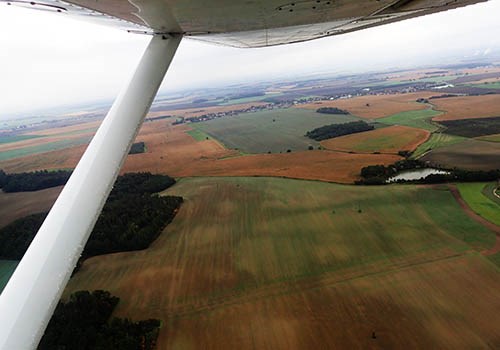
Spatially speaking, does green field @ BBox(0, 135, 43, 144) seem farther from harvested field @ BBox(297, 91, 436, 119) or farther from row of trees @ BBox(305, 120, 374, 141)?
harvested field @ BBox(297, 91, 436, 119)

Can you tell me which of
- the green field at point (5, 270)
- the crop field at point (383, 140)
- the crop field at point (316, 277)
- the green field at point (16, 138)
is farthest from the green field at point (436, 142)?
the green field at point (16, 138)

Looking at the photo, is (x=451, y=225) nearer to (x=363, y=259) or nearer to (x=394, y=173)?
(x=363, y=259)

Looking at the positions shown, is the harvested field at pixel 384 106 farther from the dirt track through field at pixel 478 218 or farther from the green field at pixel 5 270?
the green field at pixel 5 270

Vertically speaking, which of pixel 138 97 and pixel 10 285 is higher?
pixel 138 97

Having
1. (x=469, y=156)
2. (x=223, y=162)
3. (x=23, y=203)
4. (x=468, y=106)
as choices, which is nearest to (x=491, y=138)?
(x=469, y=156)

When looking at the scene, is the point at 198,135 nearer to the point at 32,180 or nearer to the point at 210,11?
the point at 32,180

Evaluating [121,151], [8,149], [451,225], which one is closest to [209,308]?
[121,151]

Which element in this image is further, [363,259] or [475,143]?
[475,143]
